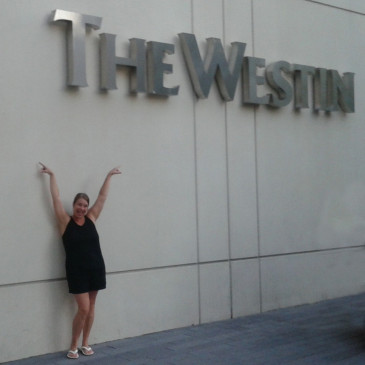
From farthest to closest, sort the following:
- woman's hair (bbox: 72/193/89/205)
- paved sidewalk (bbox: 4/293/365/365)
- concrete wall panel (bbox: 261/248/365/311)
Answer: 1. concrete wall panel (bbox: 261/248/365/311)
2. woman's hair (bbox: 72/193/89/205)
3. paved sidewalk (bbox: 4/293/365/365)

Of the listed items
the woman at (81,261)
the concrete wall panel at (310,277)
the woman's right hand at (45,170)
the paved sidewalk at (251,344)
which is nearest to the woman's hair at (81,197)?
the woman at (81,261)

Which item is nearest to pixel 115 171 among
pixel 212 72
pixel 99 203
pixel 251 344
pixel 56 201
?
pixel 99 203

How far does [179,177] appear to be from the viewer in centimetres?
1023

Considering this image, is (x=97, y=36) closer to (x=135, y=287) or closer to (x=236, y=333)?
(x=135, y=287)

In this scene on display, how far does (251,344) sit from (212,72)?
4052 mm

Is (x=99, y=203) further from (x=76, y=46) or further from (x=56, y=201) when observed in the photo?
(x=76, y=46)

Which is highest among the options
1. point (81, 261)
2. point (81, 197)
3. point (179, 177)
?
point (179, 177)

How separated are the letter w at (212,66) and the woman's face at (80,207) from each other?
284 centimetres

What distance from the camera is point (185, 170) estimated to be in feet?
33.9

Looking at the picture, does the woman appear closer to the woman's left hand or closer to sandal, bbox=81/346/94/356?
sandal, bbox=81/346/94/356

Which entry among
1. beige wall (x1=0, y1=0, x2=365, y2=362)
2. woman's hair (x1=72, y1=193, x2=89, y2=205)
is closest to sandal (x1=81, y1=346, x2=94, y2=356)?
beige wall (x1=0, y1=0, x2=365, y2=362)

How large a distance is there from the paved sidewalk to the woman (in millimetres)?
379

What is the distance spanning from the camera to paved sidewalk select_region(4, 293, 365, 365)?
8.37 metres

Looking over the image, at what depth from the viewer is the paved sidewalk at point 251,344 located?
837cm
